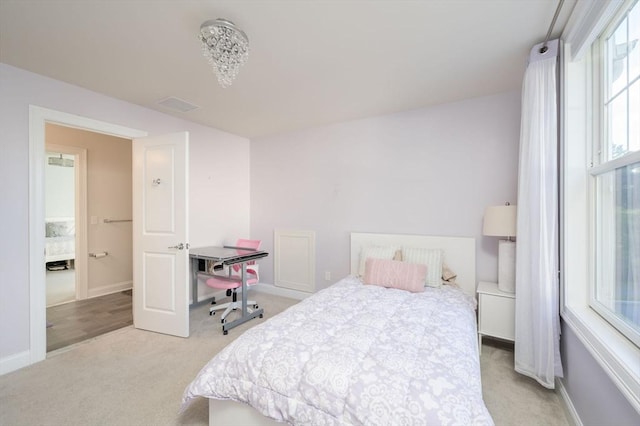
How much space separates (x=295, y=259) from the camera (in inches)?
157

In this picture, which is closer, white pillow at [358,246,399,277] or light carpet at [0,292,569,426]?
light carpet at [0,292,569,426]

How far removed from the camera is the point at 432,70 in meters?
2.28

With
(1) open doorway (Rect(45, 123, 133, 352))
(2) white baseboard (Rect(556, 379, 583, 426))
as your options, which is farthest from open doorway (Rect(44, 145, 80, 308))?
(2) white baseboard (Rect(556, 379, 583, 426))

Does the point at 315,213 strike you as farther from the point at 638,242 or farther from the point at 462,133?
the point at 638,242

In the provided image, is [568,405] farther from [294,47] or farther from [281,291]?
[281,291]

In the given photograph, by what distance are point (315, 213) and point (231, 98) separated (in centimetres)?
183

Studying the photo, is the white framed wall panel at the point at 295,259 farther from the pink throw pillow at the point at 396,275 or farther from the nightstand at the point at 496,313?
the nightstand at the point at 496,313

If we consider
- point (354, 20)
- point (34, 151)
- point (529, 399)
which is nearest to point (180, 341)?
point (34, 151)

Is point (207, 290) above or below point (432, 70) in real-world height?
below

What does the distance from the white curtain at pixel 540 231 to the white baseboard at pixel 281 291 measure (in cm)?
256

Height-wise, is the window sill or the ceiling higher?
the ceiling

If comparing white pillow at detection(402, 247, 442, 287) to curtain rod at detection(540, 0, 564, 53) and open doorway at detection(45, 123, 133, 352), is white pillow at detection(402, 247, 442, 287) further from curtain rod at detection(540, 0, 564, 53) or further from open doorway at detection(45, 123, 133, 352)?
open doorway at detection(45, 123, 133, 352)

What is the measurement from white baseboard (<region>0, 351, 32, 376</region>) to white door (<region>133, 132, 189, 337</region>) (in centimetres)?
85

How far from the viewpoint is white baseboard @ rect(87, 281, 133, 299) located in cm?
397
